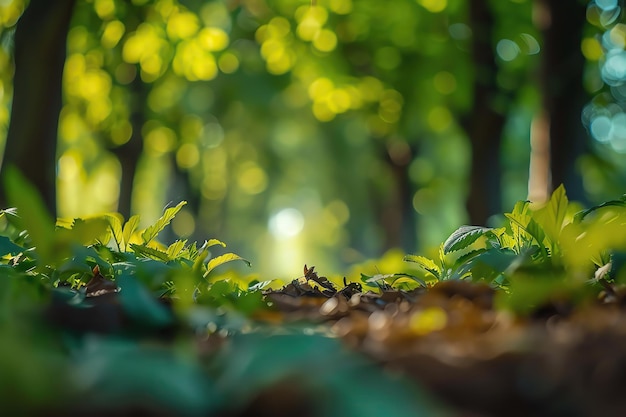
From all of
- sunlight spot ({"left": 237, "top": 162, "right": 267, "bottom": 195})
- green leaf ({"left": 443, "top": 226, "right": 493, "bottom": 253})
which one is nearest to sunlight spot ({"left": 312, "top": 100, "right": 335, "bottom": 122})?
sunlight spot ({"left": 237, "top": 162, "right": 267, "bottom": 195})

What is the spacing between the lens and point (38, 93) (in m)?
5.35

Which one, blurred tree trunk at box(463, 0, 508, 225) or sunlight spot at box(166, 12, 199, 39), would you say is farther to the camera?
sunlight spot at box(166, 12, 199, 39)

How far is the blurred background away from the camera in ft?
25.5

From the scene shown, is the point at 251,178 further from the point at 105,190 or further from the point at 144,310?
the point at 144,310

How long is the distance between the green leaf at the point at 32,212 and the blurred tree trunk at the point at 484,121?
901 centimetres

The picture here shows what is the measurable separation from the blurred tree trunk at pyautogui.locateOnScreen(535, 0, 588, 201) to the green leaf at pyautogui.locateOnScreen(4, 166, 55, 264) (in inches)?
266

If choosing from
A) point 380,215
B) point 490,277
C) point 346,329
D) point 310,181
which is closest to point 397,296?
point 490,277

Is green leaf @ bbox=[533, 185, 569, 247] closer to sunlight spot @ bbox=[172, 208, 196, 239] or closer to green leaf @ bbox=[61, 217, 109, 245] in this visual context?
green leaf @ bbox=[61, 217, 109, 245]

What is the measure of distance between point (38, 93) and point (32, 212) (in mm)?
4193

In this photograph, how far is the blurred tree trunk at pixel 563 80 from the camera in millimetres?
7652

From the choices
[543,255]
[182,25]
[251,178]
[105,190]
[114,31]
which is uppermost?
[182,25]

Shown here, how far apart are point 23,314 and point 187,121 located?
53.9 feet

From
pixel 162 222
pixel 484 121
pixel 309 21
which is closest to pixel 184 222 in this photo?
pixel 309 21

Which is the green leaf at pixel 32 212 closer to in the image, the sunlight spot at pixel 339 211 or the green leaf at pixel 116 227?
the green leaf at pixel 116 227
